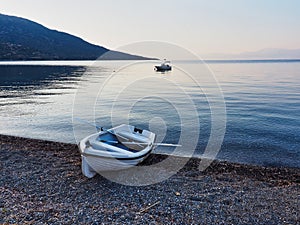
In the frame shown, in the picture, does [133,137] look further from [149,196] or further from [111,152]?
[149,196]

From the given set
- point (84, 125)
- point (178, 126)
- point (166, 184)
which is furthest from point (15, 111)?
point (166, 184)

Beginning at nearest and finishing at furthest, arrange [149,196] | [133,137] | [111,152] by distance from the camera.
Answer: [149,196] < [111,152] < [133,137]

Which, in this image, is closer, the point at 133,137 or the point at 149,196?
the point at 149,196

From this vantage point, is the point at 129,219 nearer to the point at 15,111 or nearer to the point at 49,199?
the point at 49,199

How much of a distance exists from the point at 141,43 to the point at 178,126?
35.4 feet

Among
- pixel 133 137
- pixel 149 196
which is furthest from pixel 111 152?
pixel 133 137

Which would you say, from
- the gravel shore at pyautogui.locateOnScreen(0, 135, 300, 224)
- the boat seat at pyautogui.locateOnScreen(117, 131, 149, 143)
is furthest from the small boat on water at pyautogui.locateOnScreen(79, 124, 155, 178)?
the gravel shore at pyautogui.locateOnScreen(0, 135, 300, 224)

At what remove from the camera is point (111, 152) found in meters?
10.1

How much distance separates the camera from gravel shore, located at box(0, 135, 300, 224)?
747cm

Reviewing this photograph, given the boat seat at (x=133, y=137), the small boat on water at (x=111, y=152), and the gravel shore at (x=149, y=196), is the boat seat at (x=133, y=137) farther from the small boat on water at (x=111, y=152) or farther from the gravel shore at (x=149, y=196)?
the gravel shore at (x=149, y=196)

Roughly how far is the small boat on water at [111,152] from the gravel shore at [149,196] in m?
0.61

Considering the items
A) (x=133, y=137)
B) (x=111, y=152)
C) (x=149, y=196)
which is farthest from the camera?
(x=133, y=137)

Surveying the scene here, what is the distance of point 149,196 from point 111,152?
231 cm

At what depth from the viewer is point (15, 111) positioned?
92.2 ft
